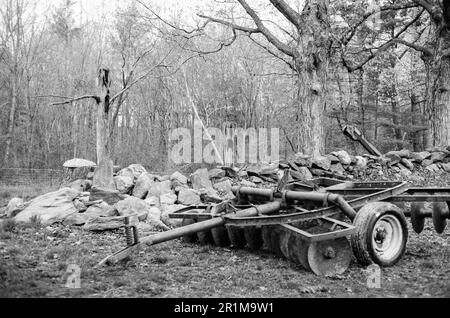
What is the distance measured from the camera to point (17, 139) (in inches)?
838

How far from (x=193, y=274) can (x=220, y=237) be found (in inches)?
60.2

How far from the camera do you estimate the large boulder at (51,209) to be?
7.82 m

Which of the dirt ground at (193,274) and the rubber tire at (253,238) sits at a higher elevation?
the rubber tire at (253,238)

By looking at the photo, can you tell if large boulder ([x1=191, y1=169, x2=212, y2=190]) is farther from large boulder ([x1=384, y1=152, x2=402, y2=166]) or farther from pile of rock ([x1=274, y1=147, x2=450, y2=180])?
large boulder ([x1=384, y1=152, x2=402, y2=166])

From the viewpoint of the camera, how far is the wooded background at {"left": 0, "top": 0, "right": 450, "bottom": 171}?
1594 cm

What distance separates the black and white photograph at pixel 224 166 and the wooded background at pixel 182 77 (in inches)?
4.0

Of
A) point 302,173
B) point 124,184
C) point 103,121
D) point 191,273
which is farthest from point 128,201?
point 302,173

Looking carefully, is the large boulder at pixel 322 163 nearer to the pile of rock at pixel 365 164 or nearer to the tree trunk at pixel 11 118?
the pile of rock at pixel 365 164

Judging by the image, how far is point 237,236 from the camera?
618 centimetres

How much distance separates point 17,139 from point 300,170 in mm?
15667

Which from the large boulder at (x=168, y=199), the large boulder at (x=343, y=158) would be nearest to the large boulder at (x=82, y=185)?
the large boulder at (x=168, y=199)
